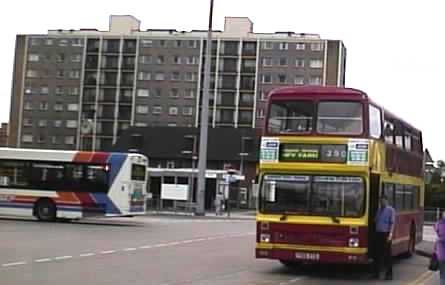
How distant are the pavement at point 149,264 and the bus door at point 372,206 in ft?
2.35

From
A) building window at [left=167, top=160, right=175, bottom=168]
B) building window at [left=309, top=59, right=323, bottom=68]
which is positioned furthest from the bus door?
building window at [left=309, top=59, right=323, bottom=68]

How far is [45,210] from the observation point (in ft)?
116

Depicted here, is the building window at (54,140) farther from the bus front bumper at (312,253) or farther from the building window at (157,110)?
the bus front bumper at (312,253)

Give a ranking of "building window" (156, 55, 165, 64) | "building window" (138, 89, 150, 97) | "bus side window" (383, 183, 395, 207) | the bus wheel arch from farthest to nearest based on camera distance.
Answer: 1. "building window" (138, 89, 150, 97)
2. "building window" (156, 55, 165, 64)
3. the bus wheel arch
4. "bus side window" (383, 183, 395, 207)

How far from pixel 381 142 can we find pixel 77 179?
19524 mm

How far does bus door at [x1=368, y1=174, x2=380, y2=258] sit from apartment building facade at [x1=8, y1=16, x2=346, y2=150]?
104 metres

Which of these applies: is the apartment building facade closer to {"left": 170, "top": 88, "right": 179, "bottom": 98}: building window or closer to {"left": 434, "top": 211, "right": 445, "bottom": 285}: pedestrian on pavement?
{"left": 170, "top": 88, "right": 179, "bottom": 98}: building window

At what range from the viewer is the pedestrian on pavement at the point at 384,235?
678 inches

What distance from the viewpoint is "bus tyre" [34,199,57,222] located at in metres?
35.1

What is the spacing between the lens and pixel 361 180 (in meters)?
17.0

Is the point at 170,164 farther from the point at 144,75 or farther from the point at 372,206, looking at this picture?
the point at 372,206

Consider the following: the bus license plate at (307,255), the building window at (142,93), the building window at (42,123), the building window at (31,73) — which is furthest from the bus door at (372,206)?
the building window at (31,73)

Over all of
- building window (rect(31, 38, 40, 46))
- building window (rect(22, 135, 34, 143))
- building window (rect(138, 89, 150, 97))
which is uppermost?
building window (rect(31, 38, 40, 46))

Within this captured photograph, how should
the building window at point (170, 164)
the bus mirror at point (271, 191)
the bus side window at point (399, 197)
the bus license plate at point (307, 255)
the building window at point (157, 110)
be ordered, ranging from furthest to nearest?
the building window at point (157, 110) < the building window at point (170, 164) < the bus side window at point (399, 197) < the bus mirror at point (271, 191) < the bus license plate at point (307, 255)
